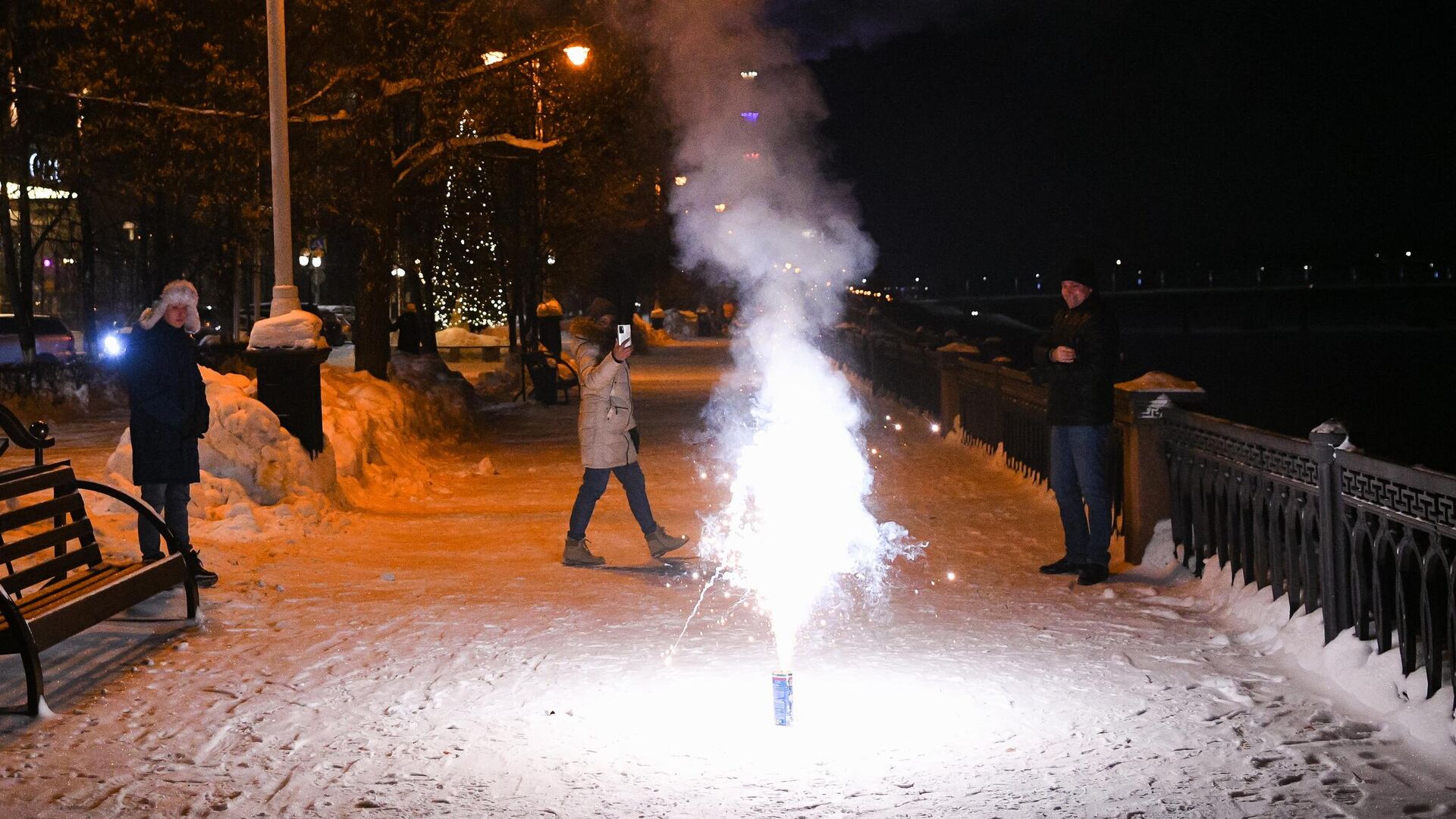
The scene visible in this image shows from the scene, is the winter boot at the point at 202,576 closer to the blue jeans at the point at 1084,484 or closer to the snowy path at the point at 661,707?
the snowy path at the point at 661,707

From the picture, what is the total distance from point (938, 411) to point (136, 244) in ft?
147

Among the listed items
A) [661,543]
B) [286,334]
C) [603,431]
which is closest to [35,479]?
[603,431]

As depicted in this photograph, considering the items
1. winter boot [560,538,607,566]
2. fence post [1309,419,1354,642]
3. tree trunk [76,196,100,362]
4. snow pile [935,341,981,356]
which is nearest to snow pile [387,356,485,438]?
snow pile [935,341,981,356]

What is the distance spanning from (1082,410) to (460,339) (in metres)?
37.0

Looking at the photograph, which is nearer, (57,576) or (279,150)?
(57,576)

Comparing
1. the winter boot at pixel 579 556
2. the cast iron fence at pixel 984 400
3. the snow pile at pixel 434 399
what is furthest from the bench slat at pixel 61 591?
the snow pile at pixel 434 399

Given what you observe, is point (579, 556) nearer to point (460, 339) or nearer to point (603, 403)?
point (603, 403)

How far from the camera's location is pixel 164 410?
8875 mm

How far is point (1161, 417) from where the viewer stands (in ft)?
30.9

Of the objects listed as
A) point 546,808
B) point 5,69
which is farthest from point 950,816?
point 5,69

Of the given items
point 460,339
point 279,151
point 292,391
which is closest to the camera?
point 292,391

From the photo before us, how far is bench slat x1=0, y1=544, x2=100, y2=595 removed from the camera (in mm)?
6668

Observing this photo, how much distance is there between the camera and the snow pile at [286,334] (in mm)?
12633

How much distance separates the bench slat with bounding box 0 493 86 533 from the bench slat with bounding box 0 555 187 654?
0.39 m
